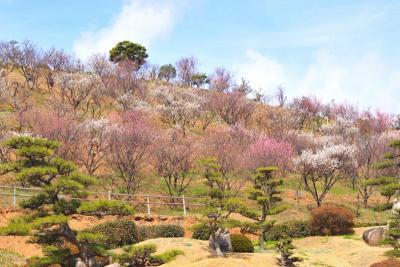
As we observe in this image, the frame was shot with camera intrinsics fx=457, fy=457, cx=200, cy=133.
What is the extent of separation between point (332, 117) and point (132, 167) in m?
48.8

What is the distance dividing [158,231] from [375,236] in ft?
47.2

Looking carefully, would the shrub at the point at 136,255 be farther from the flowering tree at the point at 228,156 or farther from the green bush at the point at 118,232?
the flowering tree at the point at 228,156

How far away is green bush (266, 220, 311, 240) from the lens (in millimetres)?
34281

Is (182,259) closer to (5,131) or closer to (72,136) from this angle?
(72,136)

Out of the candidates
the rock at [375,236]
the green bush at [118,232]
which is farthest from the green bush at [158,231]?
the rock at [375,236]

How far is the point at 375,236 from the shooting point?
99.1 ft

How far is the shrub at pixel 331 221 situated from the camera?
111 ft

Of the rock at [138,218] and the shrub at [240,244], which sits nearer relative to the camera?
the shrub at [240,244]

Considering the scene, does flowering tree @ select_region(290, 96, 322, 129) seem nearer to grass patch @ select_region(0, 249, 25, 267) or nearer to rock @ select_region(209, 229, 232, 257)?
rock @ select_region(209, 229, 232, 257)

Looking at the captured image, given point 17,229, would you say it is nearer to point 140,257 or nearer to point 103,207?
point 103,207

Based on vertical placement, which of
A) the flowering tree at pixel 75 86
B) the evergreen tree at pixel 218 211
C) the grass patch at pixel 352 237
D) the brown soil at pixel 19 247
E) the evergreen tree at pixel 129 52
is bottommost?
the grass patch at pixel 352 237

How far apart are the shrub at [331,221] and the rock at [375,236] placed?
3345mm

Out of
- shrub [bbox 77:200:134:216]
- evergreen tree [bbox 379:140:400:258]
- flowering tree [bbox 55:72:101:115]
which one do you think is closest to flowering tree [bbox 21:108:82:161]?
flowering tree [bbox 55:72:101:115]

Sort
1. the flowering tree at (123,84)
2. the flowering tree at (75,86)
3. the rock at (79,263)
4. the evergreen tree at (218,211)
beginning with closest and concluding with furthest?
the rock at (79,263), the evergreen tree at (218,211), the flowering tree at (75,86), the flowering tree at (123,84)
